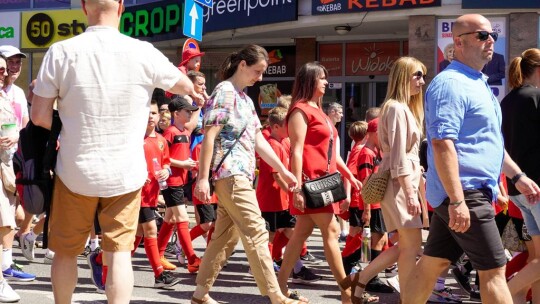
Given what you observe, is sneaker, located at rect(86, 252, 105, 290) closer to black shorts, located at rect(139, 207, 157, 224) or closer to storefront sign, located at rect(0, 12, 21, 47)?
black shorts, located at rect(139, 207, 157, 224)

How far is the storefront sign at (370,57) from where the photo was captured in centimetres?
1972

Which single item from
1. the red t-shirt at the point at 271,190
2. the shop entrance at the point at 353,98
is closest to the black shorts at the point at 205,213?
the red t-shirt at the point at 271,190

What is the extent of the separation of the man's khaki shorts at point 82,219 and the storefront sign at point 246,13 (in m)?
13.6

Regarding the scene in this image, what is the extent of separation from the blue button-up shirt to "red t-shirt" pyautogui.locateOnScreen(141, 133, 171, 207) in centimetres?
368

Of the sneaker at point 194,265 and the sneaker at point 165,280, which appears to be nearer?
the sneaker at point 165,280

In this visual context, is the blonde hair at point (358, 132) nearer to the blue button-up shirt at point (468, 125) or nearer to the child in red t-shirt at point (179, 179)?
the child in red t-shirt at point (179, 179)

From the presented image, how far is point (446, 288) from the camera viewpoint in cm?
777

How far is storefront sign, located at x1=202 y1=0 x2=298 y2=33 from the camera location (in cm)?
1834

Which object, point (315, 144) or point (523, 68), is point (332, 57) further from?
point (523, 68)

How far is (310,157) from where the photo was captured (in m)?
6.98

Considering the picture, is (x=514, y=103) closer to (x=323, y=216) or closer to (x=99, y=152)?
(x=323, y=216)

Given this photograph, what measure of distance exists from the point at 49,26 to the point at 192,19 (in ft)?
35.9

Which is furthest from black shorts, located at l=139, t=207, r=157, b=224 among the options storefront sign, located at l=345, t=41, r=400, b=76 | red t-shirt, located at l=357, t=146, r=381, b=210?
storefront sign, located at l=345, t=41, r=400, b=76

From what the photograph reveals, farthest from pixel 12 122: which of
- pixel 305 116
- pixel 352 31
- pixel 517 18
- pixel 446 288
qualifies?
pixel 352 31
